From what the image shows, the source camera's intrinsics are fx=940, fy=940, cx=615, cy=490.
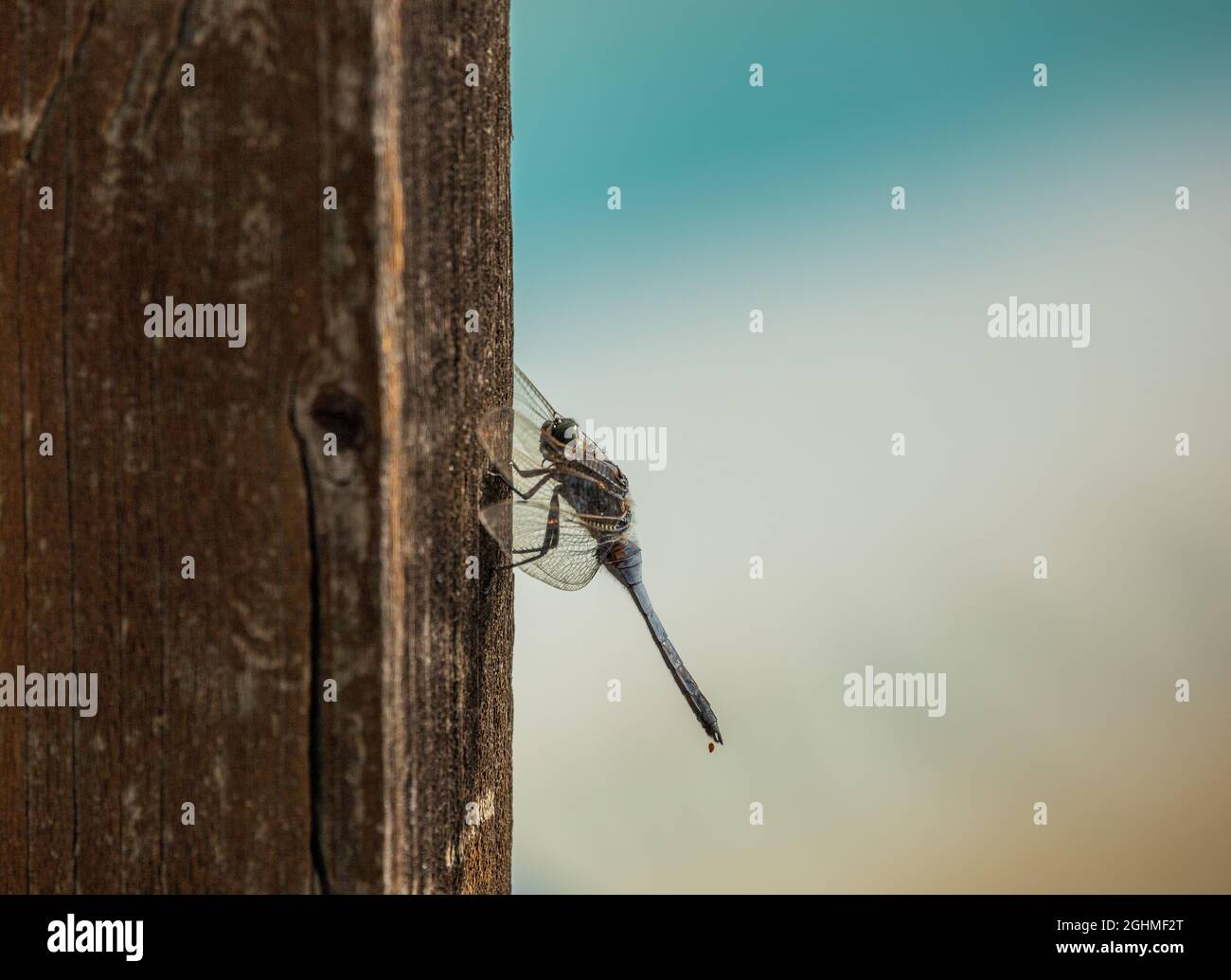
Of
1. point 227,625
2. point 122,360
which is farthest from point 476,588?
point 122,360

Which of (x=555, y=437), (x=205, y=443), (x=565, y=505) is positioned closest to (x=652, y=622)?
(x=565, y=505)

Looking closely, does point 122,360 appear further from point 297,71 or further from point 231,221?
point 297,71

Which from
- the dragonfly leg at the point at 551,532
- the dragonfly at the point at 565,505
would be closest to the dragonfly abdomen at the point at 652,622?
the dragonfly at the point at 565,505

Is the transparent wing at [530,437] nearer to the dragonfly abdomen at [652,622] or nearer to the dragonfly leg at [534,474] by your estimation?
the dragonfly leg at [534,474]

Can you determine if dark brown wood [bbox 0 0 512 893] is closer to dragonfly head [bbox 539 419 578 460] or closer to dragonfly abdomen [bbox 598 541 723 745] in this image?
dragonfly head [bbox 539 419 578 460]

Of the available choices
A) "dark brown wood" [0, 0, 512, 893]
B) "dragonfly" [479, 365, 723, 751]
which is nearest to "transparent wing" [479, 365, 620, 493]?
"dragonfly" [479, 365, 723, 751]
